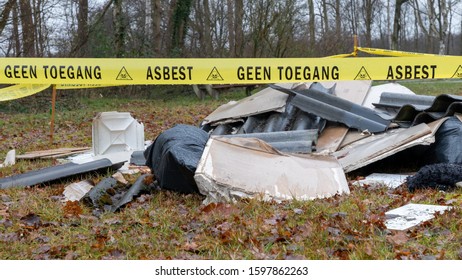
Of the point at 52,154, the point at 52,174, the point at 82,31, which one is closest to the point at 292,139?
the point at 52,174

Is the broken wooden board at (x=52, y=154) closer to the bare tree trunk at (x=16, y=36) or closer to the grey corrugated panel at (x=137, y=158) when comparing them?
the grey corrugated panel at (x=137, y=158)

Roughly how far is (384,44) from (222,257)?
50067 mm

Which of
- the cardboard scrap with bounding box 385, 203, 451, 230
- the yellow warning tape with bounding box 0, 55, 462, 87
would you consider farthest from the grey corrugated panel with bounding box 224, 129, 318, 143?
the cardboard scrap with bounding box 385, 203, 451, 230

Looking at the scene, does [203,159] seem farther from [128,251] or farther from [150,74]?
[150,74]

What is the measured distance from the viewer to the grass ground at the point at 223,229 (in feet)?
13.5

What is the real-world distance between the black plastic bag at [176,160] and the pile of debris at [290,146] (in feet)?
0.04

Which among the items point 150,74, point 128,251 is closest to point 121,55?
point 150,74

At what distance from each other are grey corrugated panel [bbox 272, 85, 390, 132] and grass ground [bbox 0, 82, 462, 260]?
72.9 inches

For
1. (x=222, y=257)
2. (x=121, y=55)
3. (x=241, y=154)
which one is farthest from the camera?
(x=121, y=55)

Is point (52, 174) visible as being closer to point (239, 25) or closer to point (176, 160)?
point (176, 160)

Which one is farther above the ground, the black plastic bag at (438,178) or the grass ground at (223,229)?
the black plastic bag at (438,178)

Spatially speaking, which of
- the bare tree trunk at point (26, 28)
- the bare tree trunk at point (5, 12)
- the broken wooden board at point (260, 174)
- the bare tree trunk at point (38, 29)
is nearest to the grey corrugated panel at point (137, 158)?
the broken wooden board at point (260, 174)

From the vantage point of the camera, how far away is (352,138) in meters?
7.68
